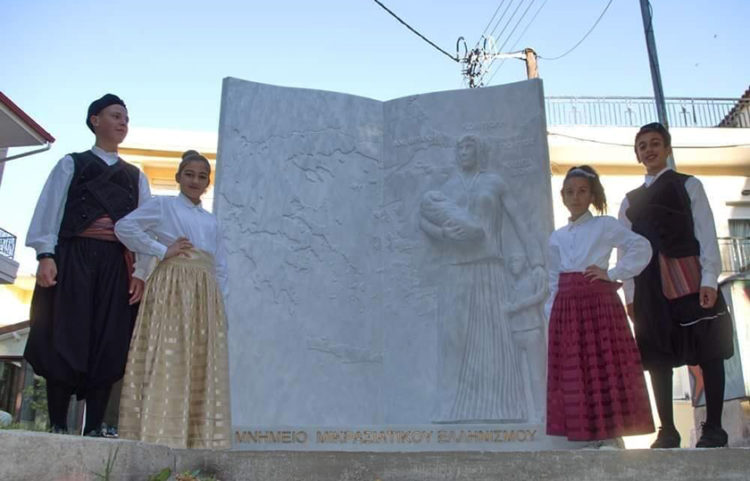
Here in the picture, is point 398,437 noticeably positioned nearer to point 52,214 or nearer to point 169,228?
point 169,228

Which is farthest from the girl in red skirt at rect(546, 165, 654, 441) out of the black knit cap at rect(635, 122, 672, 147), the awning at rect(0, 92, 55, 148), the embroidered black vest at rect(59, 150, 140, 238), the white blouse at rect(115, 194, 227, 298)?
the awning at rect(0, 92, 55, 148)

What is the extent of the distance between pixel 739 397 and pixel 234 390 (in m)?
4.04

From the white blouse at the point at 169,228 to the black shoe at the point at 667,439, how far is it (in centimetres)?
236

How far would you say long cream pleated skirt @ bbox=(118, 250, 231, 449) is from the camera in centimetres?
371

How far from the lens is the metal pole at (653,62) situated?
8172mm

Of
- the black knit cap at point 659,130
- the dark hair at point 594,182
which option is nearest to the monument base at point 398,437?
the dark hair at point 594,182

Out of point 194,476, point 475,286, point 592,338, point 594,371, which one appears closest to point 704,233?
point 592,338

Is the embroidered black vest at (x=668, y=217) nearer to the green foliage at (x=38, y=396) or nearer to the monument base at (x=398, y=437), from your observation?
the monument base at (x=398, y=437)

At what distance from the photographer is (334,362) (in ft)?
19.5

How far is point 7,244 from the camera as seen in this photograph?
547 inches

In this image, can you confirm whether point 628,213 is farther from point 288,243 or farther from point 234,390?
point 234,390

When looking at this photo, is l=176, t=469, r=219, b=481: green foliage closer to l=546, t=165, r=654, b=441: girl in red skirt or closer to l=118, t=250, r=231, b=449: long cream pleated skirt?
l=118, t=250, r=231, b=449: long cream pleated skirt

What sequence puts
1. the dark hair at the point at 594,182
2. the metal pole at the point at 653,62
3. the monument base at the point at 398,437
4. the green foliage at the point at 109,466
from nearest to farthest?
the green foliage at the point at 109,466
the dark hair at the point at 594,182
the monument base at the point at 398,437
the metal pole at the point at 653,62

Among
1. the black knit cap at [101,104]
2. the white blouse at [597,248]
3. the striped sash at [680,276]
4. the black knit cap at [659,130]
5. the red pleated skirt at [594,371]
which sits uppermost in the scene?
the black knit cap at [101,104]
